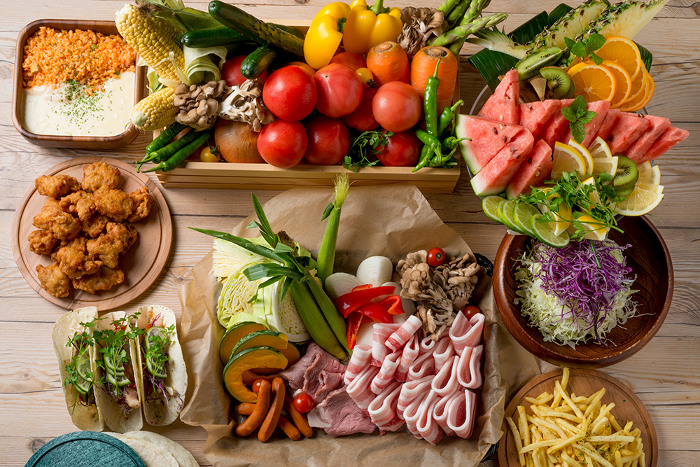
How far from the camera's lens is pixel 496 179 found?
2.33m

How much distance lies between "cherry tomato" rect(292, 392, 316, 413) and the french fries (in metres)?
0.85

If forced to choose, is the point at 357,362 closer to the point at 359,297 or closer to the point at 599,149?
the point at 359,297

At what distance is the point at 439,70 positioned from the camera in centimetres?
237

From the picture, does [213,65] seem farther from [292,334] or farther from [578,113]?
[578,113]

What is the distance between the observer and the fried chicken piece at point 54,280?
2.53m

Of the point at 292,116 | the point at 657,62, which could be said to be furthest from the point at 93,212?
the point at 657,62

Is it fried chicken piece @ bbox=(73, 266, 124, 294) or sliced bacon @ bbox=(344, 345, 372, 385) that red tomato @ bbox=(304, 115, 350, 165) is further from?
fried chicken piece @ bbox=(73, 266, 124, 294)

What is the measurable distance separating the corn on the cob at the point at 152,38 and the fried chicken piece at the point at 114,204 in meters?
0.58

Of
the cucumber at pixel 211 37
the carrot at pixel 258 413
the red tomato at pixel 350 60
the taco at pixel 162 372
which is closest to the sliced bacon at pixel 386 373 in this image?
the carrot at pixel 258 413

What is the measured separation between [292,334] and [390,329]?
43 cm

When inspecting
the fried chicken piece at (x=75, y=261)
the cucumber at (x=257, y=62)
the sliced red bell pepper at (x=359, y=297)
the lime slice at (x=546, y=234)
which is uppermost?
the cucumber at (x=257, y=62)

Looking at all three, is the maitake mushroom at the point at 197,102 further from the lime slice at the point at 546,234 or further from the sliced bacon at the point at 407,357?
the lime slice at the point at 546,234

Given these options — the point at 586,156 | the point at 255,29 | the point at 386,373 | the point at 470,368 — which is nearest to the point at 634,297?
the point at 586,156

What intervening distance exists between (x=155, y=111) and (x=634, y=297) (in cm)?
218
